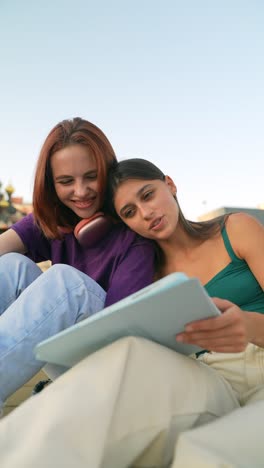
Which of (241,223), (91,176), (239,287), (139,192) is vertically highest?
(91,176)

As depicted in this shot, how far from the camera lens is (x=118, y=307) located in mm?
591

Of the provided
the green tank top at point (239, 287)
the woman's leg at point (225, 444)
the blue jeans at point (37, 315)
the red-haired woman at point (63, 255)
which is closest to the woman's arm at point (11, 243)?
the red-haired woman at point (63, 255)

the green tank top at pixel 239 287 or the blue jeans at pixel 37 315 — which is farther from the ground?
the blue jeans at pixel 37 315

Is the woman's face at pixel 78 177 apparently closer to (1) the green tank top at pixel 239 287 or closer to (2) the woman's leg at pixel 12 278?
(2) the woman's leg at pixel 12 278

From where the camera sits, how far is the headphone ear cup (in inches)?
53.4

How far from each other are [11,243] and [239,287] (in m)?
0.78

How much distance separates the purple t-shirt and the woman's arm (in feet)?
0.05

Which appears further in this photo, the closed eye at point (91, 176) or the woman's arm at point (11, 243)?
the woman's arm at point (11, 243)

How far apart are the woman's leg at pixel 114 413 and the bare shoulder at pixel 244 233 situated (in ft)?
1.75

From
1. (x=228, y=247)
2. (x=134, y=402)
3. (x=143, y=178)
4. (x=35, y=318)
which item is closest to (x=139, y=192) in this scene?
(x=143, y=178)

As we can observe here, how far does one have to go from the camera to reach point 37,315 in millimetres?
907

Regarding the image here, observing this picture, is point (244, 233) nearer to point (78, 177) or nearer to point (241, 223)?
point (241, 223)

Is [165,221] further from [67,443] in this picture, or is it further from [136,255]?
[67,443]

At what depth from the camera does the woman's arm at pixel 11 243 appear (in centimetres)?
146
